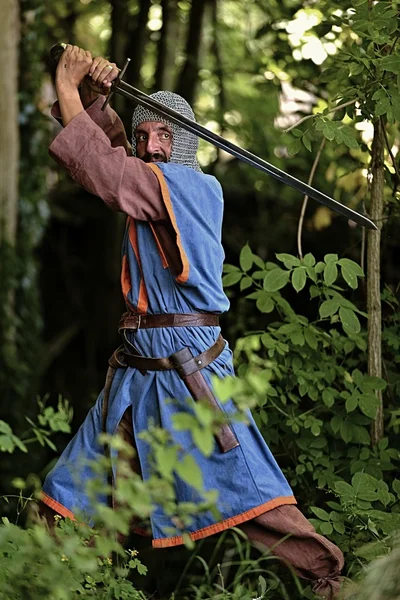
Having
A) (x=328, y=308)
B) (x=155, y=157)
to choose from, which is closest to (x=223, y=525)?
(x=328, y=308)

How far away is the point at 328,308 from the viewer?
146 inches

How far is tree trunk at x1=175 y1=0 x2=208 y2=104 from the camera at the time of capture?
8.96 meters

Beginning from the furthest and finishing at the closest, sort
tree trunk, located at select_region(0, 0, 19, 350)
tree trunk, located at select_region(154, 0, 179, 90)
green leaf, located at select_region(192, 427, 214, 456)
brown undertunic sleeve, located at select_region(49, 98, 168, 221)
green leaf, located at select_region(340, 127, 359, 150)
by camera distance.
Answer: tree trunk, located at select_region(154, 0, 179, 90) → tree trunk, located at select_region(0, 0, 19, 350) → green leaf, located at select_region(340, 127, 359, 150) → brown undertunic sleeve, located at select_region(49, 98, 168, 221) → green leaf, located at select_region(192, 427, 214, 456)

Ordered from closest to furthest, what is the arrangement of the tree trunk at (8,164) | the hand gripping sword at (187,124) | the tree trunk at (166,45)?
the hand gripping sword at (187,124) < the tree trunk at (8,164) < the tree trunk at (166,45)

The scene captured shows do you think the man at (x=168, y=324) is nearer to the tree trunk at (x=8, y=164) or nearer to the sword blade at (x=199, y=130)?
the sword blade at (x=199, y=130)

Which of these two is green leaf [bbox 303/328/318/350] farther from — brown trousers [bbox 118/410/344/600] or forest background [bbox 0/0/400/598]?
brown trousers [bbox 118/410/344/600]

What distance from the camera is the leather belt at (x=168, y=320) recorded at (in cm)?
328

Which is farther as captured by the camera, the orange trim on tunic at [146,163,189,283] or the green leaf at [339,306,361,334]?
the green leaf at [339,306,361,334]

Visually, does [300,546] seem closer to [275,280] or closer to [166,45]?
[275,280]

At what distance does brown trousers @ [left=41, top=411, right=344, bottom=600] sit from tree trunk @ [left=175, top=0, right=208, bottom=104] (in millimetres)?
6214

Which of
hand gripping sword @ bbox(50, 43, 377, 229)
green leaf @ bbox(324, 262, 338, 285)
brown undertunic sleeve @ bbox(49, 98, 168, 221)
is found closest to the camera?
brown undertunic sleeve @ bbox(49, 98, 168, 221)

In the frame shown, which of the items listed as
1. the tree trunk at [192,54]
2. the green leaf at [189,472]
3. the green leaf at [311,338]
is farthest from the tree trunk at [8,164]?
the green leaf at [189,472]

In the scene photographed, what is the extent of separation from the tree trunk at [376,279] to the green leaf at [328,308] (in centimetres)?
24

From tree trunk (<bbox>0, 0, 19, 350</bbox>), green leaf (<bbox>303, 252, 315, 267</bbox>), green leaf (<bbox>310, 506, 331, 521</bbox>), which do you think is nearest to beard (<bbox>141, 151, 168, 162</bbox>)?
green leaf (<bbox>303, 252, 315, 267</bbox>)
